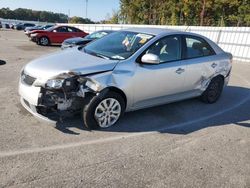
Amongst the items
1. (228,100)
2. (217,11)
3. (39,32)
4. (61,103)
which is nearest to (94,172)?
(61,103)

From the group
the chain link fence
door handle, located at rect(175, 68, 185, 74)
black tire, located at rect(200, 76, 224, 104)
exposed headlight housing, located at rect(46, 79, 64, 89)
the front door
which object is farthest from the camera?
the chain link fence

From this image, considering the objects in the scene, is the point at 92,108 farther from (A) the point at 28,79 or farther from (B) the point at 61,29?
(B) the point at 61,29

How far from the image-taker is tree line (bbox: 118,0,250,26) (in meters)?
30.8

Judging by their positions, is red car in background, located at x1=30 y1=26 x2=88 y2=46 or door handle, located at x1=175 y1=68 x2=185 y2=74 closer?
door handle, located at x1=175 y1=68 x2=185 y2=74

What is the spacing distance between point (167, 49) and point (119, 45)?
91cm

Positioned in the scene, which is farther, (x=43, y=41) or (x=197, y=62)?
(x=43, y=41)

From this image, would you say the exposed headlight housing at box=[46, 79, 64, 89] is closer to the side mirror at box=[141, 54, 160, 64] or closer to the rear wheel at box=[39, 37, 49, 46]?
the side mirror at box=[141, 54, 160, 64]

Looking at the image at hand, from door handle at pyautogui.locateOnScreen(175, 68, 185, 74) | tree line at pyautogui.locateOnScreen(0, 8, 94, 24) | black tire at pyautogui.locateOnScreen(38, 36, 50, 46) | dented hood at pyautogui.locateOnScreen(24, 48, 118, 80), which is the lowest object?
tree line at pyautogui.locateOnScreen(0, 8, 94, 24)

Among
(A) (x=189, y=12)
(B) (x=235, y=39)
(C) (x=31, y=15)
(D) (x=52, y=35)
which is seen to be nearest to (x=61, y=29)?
(D) (x=52, y=35)

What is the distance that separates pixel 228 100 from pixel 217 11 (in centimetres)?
2907

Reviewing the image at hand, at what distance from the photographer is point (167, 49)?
539 centimetres

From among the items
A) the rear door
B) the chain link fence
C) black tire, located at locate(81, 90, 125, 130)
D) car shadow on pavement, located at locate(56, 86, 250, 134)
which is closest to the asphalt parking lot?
car shadow on pavement, located at locate(56, 86, 250, 134)

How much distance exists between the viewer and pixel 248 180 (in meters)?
3.59

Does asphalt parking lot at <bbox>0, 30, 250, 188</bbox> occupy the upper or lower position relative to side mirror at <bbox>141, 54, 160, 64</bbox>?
lower
